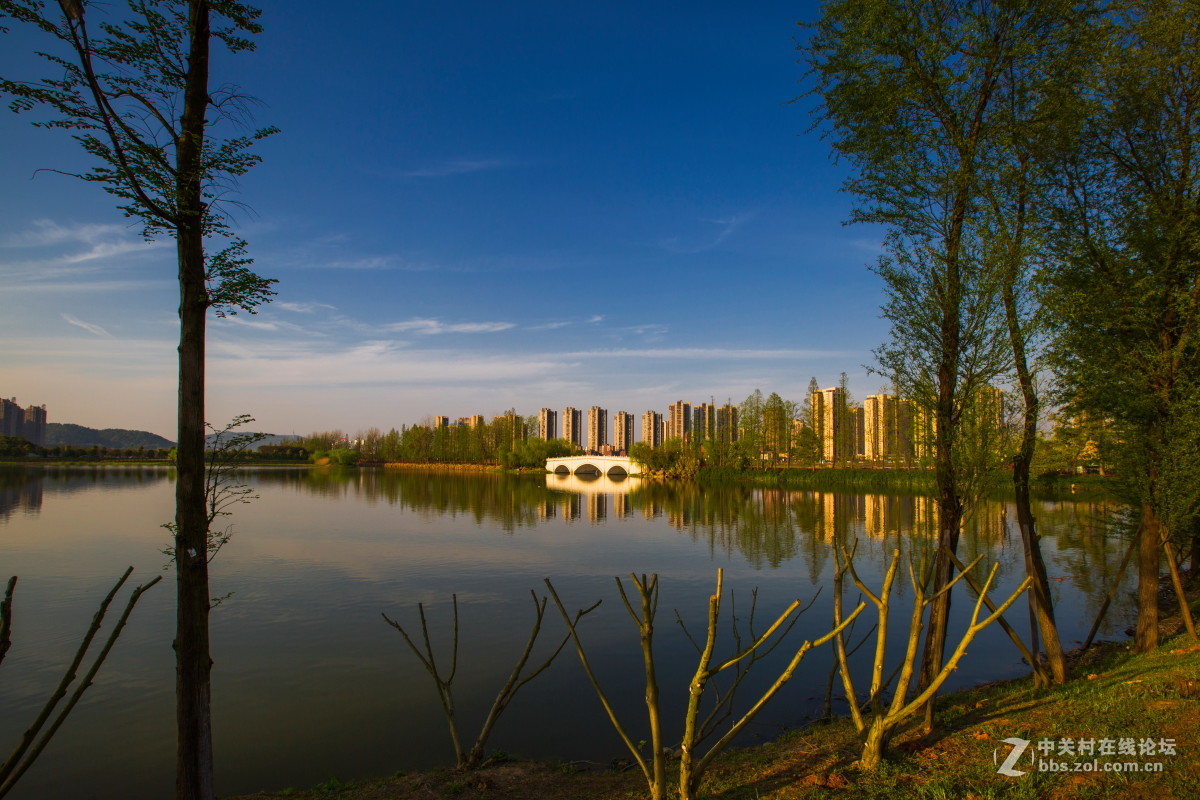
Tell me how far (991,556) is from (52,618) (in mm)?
26142

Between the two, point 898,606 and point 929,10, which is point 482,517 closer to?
point 898,606

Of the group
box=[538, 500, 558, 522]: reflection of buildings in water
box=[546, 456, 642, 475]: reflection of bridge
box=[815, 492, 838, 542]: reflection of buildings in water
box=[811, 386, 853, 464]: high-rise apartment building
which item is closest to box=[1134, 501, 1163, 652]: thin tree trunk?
box=[815, 492, 838, 542]: reflection of buildings in water

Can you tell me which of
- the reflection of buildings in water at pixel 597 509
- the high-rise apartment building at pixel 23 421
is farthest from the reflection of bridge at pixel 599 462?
the high-rise apartment building at pixel 23 421

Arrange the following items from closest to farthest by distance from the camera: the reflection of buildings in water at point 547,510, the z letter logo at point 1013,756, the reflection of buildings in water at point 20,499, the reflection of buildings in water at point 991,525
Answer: the z letter logo at point 1013,756
the reflection of buildings in water at point 991,525
the reflection of buildings in water at point 20,499
the reflection of buildings in water at point 547,510

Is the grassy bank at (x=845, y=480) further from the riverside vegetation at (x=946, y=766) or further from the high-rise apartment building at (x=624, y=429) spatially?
the high-rise apartment building at (x=624, y=429)

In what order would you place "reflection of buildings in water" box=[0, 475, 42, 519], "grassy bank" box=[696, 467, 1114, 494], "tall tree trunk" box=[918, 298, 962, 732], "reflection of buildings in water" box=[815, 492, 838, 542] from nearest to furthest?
"tall tree trunk" box=[918, 298, 962, 732], "reflection of buildings in water" box=[815, 492, 838, 542], "reflection of buildings in water" box=[0, 475, 42, 519], "grassy bank" box=[696, 467, 1114, 494]

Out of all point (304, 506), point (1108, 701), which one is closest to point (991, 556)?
point (1108, 701)

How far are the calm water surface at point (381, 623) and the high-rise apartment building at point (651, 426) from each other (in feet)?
489

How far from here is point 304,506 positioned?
39000mm

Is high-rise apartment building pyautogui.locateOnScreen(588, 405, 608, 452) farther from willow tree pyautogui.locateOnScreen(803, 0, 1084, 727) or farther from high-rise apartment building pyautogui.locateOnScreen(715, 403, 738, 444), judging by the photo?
willow tree pyautogui.locateOnScreen(803, 0, 1084, 727)

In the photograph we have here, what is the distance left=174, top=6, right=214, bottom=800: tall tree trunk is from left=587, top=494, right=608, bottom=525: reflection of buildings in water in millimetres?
28085

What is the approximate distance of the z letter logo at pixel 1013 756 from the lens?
474cm

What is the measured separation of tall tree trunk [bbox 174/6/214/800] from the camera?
517cm

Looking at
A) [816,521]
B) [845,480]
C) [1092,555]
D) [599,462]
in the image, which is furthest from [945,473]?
[599,462]
